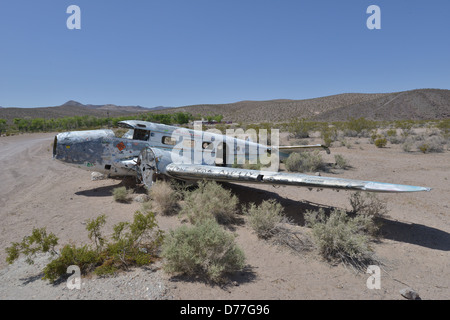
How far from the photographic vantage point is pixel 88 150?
9.04 m

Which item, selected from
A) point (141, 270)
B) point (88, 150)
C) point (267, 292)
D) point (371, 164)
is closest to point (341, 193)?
point (371, 164)

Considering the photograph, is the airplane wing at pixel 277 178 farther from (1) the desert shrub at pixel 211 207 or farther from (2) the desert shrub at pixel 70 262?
(2) the desert shrub at pixel 70 262

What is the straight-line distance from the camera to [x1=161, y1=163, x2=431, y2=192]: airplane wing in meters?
5.32

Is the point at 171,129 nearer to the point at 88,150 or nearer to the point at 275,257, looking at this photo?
the point at 88,150

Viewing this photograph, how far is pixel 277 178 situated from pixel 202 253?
300 cm

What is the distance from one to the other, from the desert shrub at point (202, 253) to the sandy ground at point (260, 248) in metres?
0.20

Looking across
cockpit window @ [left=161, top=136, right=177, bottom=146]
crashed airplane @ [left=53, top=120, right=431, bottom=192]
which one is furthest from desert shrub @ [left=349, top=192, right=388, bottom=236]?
cockpit window @ [left=161, top=136, right=177, bottom=146]

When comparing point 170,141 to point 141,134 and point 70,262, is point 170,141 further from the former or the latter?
point 70,262

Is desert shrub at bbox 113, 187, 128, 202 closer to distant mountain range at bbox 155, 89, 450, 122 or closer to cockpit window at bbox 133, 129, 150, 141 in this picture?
cockpit window at bbox 133, 129, 150, 141

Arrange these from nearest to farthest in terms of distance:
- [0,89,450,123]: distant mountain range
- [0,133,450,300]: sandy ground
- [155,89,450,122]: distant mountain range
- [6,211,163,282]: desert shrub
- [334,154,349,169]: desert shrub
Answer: [0,133,450,300]: sandy ground → [6,211,163,282]: desert shrub → [334,154,349,169]: desert shrub → [155,89,450,122]: distant mountain range → [0,89,450,123]: distant mountain range

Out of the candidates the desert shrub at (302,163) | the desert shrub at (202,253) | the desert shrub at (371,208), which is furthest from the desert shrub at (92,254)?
the desert shrub at (302,163)

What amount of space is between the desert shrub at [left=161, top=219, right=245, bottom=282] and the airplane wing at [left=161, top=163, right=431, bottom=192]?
2432mm

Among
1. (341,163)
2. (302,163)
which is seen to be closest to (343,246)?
(302,163)

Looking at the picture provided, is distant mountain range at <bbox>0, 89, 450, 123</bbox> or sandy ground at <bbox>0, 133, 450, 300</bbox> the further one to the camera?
distant mountain range at <bbox>0, 89, 450, 123</bbox>
